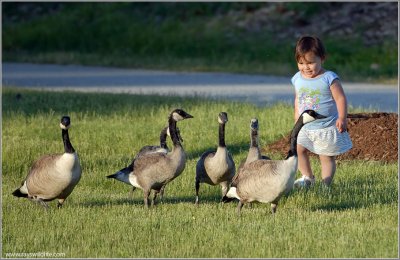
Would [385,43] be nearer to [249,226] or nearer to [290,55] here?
[290,55]

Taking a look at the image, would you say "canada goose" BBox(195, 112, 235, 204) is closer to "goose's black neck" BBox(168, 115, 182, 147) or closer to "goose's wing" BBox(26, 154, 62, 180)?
"goose's black neck" BBox(168, 115, 182, 147)

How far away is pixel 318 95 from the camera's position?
1078 centimetres

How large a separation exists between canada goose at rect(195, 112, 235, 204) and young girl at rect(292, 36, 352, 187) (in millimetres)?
1039

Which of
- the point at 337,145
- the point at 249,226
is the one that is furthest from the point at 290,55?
the point at 249,226

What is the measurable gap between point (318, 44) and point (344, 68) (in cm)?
1457

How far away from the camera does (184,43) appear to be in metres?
29.3

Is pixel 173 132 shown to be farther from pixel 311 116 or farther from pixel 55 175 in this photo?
pixel 311 116

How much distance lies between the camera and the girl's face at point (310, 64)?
10539 millimetres

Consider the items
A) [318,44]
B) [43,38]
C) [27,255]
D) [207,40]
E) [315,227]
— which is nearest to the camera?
[27,255]

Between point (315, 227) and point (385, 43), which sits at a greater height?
point (385, 43)

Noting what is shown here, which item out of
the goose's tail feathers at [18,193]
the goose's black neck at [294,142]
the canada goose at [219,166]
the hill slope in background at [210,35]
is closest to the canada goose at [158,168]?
the canada goose at [219,166]

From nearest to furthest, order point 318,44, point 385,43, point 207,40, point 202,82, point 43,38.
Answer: point 318,44, point 202,82, point 385,43, point 207,40, point 43,38

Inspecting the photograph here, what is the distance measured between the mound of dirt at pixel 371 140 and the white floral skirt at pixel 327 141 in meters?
2.11

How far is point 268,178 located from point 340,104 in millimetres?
1901
